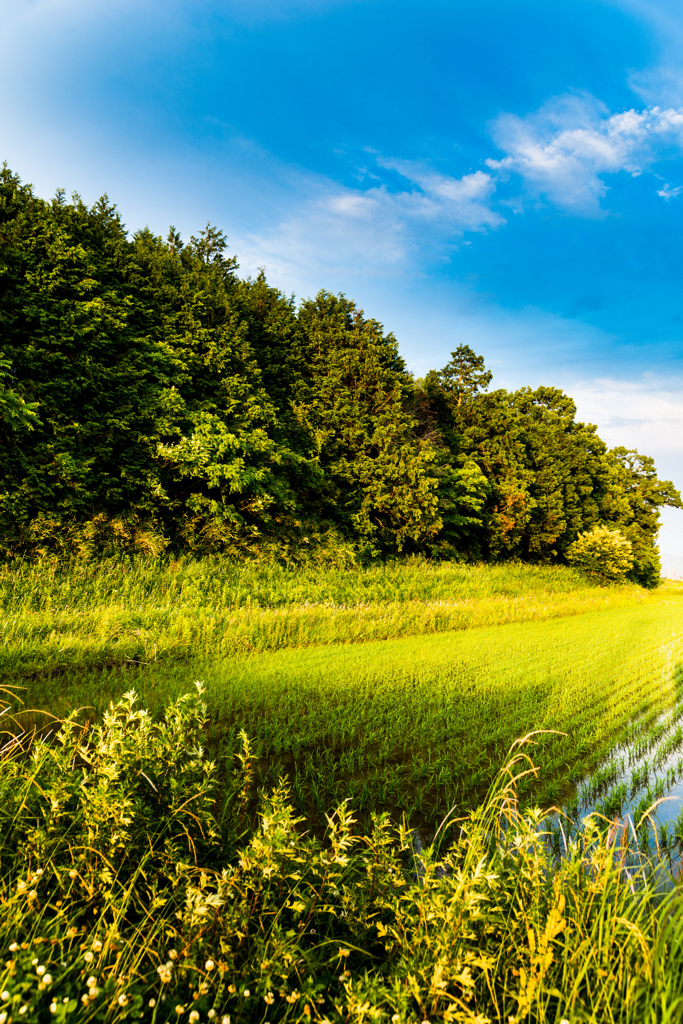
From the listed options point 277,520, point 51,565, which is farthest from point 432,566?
point 51,565

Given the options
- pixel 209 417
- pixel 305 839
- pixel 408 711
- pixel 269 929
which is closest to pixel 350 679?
pixel 408 711

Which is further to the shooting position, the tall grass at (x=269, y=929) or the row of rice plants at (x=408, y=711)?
the row of rice plants at (x=408, y=711)

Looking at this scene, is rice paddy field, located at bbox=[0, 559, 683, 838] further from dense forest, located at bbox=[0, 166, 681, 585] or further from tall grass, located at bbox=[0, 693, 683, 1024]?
dense forest, located at bbox=[0, 166, 681, 585]

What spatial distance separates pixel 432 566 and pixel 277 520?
8.00m

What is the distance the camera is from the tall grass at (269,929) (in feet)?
5.37

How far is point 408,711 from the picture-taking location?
5766mm

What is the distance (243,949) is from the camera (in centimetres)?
195

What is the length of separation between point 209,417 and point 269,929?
49.7ft

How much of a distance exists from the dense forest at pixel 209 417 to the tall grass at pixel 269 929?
11347mm

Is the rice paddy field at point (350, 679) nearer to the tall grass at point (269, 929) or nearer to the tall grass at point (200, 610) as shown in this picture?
the tall grass at point (200, 610)

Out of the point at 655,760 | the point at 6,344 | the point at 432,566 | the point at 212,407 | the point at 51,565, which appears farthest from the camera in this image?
the point at 432,566

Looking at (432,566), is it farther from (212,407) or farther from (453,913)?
(453,913)

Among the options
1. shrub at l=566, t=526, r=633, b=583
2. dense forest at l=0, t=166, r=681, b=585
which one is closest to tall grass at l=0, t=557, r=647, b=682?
dense forest at l=0, t=166, r=681, b=585

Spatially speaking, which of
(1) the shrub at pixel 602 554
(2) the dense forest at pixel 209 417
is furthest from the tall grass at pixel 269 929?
(1) the shrub at pixel 602 554
